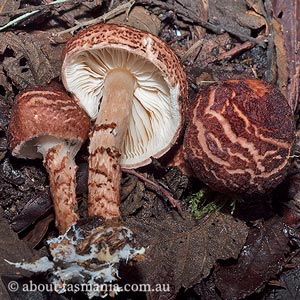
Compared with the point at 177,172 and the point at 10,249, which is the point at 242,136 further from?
the point at 10,249

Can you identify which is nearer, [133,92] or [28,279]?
[28,279]

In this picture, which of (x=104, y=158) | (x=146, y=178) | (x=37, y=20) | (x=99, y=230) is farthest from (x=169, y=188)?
(x=37, y=20)

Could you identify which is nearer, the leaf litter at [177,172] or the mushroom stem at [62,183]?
the mushroom stem at [62,183]

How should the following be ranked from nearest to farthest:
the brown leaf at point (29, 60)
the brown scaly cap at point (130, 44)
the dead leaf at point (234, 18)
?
the brown scaly cap at point (130, 44) < the brown leaf at point (29, 60) < the dead leaf at point (234, 18)

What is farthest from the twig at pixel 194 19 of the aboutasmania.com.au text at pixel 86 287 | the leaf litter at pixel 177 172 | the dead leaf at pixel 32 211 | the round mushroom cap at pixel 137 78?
the aboutasmania.com.au text at pixel 86 287

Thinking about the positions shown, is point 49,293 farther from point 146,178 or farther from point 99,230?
point 146,178

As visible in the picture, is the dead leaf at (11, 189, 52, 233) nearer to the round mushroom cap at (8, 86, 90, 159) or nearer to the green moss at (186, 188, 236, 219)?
the round mushroom cap at (8, 86, 90, 159)

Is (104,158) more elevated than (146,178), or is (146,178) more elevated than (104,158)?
(104,158)

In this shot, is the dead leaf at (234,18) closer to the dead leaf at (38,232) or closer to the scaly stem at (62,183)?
the scaly stem at (62,183)

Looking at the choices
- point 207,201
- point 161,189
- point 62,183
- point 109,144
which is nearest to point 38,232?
point 62,183
